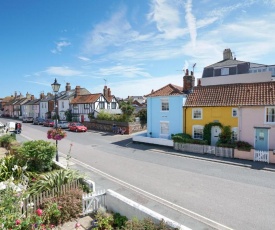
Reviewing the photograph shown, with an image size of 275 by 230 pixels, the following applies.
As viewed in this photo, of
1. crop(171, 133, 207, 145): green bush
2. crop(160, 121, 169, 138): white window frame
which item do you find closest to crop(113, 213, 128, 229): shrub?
crop(171, 133, 207, 145): green bush

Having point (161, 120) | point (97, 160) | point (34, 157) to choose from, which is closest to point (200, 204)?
point (34, 157)

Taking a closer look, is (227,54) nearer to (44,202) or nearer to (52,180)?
(52,180)

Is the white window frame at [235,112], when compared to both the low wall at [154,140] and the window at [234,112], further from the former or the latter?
the low wall at [154,140]

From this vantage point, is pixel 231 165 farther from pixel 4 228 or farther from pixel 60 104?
pixel 60 104

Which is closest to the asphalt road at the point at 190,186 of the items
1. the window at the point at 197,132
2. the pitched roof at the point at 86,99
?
the window at the point at 197,132

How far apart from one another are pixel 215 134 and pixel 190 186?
1049 centimetres

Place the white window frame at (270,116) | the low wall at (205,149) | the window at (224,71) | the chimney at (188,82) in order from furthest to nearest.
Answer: the window at (224,71)
the chimney at (188,82)
the low wall at (205,149)
the white window frame at (270,116)

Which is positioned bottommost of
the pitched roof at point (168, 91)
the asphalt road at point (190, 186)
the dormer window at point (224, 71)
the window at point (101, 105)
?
the asphalt road at point (190, 186)

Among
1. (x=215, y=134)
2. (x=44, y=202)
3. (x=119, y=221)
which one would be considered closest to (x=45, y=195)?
(x=44, y=202)

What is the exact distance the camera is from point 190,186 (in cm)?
1187

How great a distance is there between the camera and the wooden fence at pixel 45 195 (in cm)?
767

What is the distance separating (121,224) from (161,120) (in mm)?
18648

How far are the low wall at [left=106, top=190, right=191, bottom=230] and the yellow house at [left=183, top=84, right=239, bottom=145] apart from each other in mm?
15060

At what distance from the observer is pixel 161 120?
25.4 m
